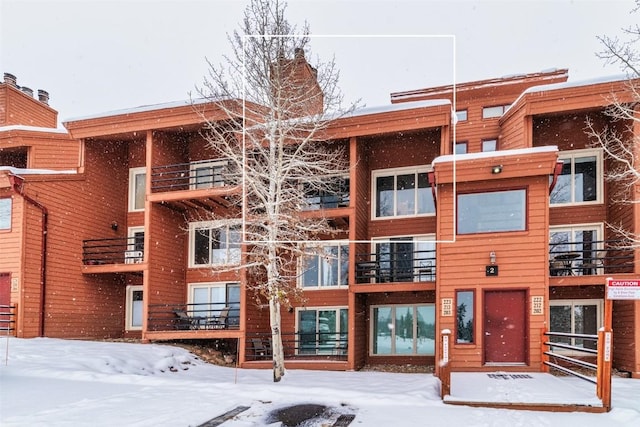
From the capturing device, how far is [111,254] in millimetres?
16969

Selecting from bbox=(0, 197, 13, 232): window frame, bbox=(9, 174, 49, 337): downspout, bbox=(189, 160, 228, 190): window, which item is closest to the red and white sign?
bbox=(189, 160, 228, 190): window

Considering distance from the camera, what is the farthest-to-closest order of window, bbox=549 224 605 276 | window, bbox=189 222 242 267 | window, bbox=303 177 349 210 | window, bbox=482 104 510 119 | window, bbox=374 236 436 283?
window, bbox=482 104 510 119 < window, bbox=189 222 242 267 < window, bbox=303 177 349 210 < window, bbox=374 236 436 283 < window, bbox=549 224 605 276

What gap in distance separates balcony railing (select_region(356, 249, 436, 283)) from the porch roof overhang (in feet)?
8.88

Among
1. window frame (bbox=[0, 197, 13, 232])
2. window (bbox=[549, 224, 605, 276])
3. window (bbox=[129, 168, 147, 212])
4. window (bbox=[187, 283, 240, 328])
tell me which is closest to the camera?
window (bbox=[549, 224, 605, 276])

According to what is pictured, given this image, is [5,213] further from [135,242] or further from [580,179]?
[580,179]

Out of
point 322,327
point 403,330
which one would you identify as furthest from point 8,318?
point 403,330

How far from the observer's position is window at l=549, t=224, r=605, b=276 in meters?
13.1

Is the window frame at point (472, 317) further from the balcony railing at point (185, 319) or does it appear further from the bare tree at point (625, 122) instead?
Result: the balcony railing at point (185, 319)

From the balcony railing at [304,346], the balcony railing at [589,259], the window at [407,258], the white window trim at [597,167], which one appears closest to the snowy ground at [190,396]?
the balcony railing at [304,346]

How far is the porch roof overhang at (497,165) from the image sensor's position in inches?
453

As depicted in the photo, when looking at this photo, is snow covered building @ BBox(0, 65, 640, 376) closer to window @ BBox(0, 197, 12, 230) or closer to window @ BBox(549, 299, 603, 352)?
window @ BBox(549, 299, 603, 352)

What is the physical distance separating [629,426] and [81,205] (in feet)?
51.8

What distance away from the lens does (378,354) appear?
14875mm

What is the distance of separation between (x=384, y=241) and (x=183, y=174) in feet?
23.5
